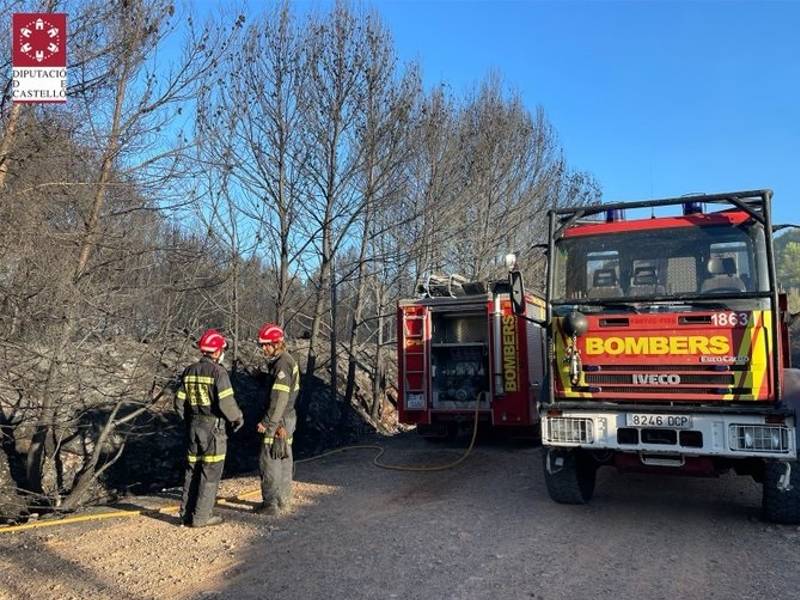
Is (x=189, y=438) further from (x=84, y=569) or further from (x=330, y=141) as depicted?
(x=330, y=141)

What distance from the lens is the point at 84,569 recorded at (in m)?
4.74

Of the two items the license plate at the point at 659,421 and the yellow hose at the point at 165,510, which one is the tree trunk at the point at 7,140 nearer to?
the yellow hose at the point at 165,510

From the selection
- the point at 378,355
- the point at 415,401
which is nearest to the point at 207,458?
the point at 415,401

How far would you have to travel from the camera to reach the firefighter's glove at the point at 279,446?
20.3 feet

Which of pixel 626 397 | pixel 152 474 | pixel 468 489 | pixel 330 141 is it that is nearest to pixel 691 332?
→ pixel 626 397

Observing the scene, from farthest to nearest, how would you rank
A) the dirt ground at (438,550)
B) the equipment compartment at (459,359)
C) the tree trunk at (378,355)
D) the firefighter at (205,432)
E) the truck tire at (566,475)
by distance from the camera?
the tree trunk at (378,355) < the equipment compartment at (459,359) < the truck tire at (566,475) < the firefighter at (205,432) < the dirt ground at (438,550)

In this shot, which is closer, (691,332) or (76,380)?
(691,332)

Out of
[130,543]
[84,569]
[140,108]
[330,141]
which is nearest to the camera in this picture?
[84,569]

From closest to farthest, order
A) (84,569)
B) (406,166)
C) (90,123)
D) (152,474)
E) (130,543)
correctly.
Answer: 1. (84,569)
2. (130,543)
3. (90,123)
4. (152,474)
5. (406,166)

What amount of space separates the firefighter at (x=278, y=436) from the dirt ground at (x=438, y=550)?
219 millimetres

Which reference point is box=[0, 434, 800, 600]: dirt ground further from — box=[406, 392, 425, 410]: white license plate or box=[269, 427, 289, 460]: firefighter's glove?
box=[406, 392, 425, 410]: white license plate

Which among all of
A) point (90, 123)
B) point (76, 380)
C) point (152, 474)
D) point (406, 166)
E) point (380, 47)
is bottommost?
point (152, 474)

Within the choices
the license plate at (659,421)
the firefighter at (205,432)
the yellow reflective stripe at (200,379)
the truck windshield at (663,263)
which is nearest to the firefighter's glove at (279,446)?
the firefighter at (205,432)

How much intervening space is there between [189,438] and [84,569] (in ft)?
4.72
